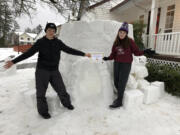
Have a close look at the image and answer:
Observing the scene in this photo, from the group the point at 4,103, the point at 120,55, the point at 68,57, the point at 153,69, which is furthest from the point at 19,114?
the point at 153,69

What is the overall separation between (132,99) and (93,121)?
0.89m

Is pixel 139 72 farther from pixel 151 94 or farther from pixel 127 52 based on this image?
pixel 127 52

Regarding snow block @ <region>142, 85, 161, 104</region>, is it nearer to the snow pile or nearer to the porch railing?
the snow pile

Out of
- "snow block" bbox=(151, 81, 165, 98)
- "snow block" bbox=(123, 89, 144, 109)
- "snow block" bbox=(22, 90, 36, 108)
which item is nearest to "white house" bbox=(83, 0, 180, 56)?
"snow block" bbox=(151, 81, 165, 98)

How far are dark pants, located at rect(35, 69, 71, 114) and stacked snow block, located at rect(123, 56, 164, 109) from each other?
1221 mm

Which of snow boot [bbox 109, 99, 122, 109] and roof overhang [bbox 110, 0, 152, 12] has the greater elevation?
roof overhang [bbox 110, 0, 152, 12]

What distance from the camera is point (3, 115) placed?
2.26 metres

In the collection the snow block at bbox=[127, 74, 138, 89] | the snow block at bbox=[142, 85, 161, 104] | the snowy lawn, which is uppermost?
the snow block at bbox=[127, 74, 138, 89]

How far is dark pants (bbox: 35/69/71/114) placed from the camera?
78.8 inches

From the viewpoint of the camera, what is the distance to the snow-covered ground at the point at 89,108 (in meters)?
1.90

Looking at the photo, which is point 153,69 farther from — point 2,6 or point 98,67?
point 2,6

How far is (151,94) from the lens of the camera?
2.69 metres

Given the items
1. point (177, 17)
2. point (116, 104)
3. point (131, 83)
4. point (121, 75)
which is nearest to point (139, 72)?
point (131, 83)

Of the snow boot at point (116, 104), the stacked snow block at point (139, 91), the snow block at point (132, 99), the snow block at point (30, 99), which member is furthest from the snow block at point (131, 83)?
the snow block at point (30, 99)
